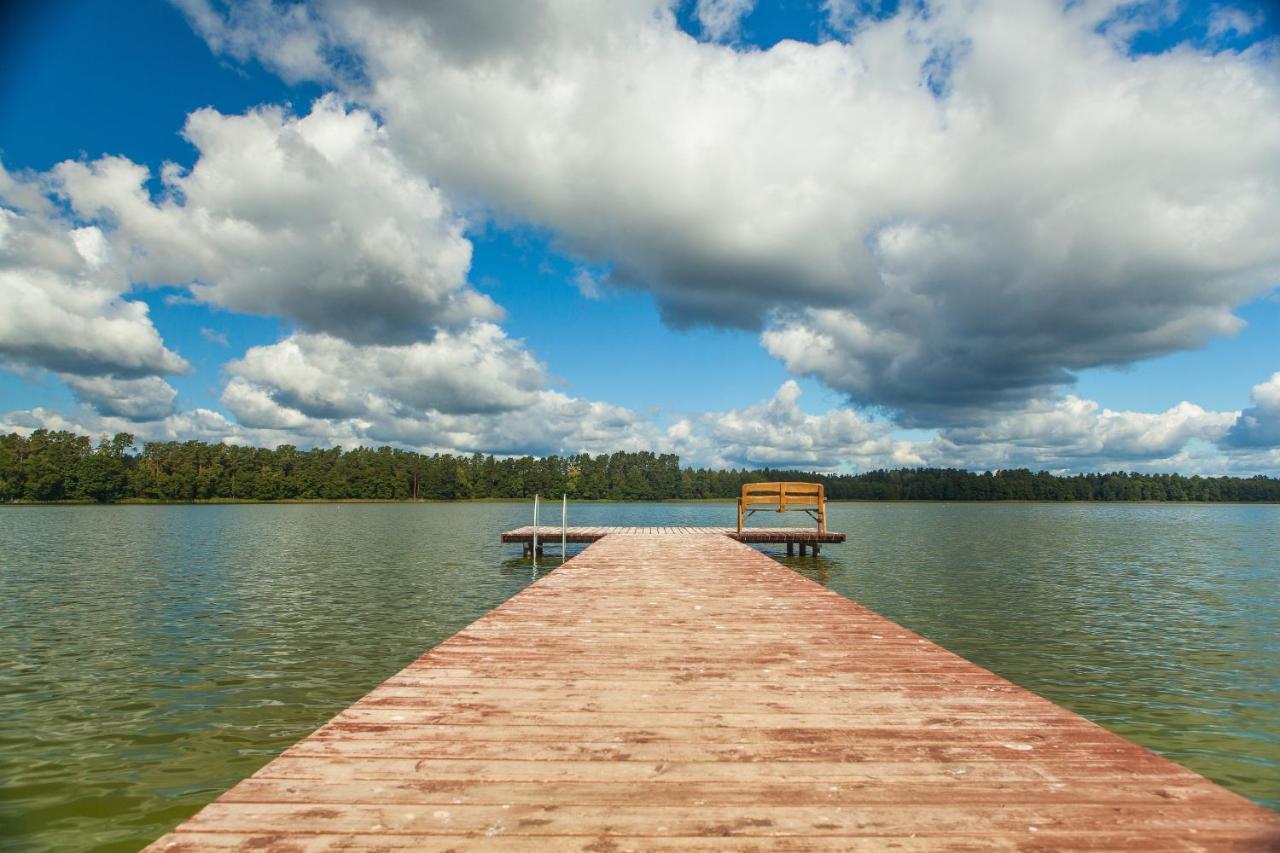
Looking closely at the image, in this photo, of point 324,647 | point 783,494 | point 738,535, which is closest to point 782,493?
point 783,494

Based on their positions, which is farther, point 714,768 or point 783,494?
point 783,494

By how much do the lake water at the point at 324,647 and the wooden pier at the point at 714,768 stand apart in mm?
3271

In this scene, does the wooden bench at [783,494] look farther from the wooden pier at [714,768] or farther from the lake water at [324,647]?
the wooden pier at [714,768]

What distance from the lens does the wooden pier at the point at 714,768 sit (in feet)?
11.1

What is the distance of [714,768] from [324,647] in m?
11.1

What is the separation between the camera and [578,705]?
18.0 feet

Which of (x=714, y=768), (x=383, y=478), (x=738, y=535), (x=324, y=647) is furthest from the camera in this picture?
(x=383, y=478)

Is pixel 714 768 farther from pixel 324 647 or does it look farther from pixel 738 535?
pixel 738 535

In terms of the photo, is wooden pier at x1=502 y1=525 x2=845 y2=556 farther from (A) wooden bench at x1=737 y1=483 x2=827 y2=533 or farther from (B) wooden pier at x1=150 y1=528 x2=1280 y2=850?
(B) wooden pier at x1=150 y1=528 x2=1280 y2=850

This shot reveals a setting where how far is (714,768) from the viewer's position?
13.7ft

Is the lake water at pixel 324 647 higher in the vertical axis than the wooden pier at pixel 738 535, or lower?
lower

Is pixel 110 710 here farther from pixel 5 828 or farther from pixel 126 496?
pixel 126 496

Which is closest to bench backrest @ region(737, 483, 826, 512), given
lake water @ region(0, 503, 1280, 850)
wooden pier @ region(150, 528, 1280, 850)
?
lake water @ region(0, 503, 1280, 850)

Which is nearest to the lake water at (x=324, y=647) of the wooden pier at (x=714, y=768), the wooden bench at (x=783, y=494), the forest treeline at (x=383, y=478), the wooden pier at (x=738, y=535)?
the wooden pier at (x=738, y=535)
